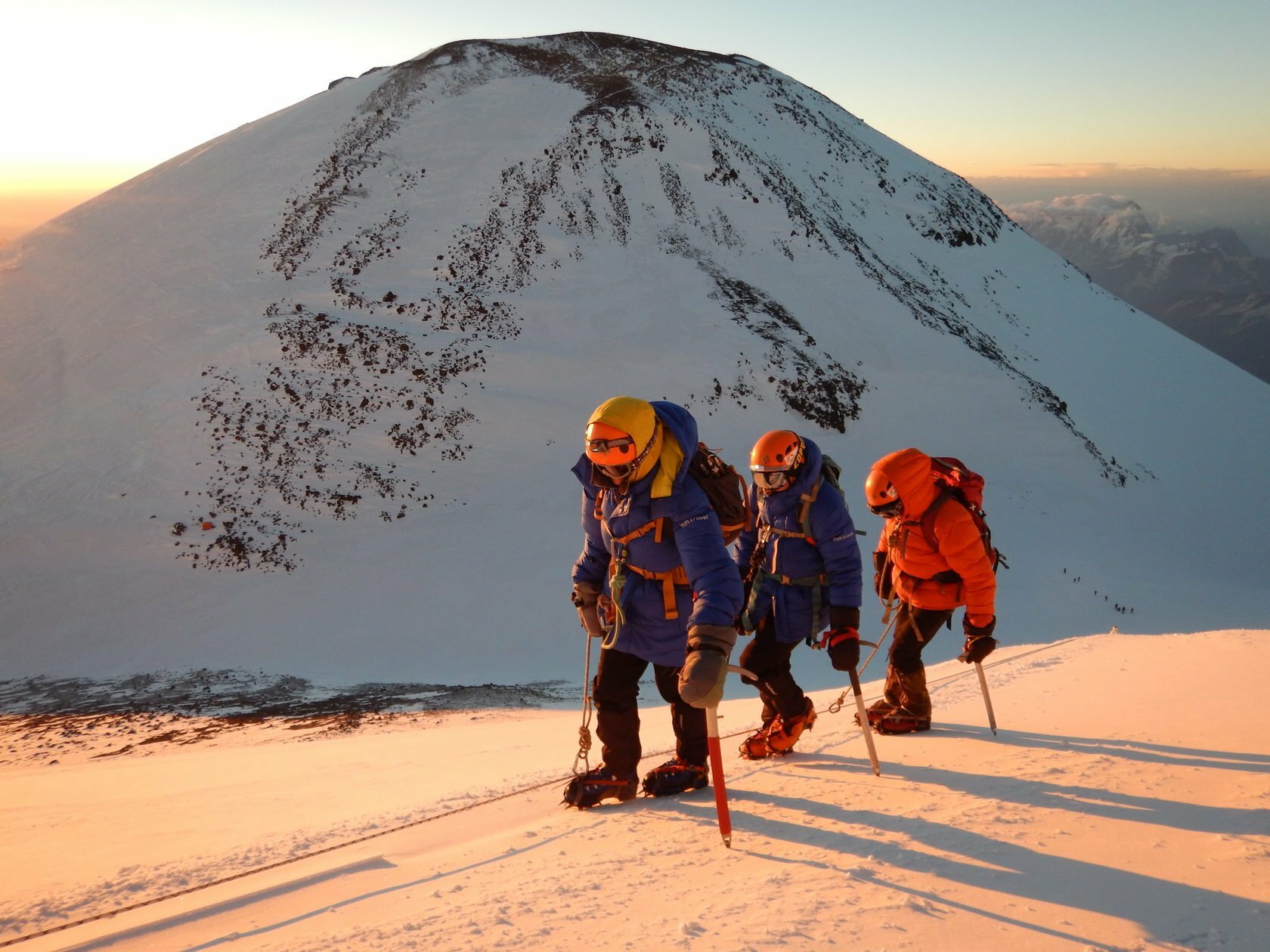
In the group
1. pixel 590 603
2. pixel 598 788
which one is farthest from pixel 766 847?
pixel 590 603

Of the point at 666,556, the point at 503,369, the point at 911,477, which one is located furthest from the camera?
the point at 503,369

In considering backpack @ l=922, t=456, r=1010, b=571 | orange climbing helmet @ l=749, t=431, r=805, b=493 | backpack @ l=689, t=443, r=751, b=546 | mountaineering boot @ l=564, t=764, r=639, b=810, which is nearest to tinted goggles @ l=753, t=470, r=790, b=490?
orange climbing helmet @ l=749, t=431, r=805, b=493

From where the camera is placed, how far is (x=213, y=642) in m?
19.6

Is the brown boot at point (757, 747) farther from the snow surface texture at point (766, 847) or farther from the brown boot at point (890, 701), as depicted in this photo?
the brown boot at point (890, 701)

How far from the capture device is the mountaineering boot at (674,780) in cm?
573

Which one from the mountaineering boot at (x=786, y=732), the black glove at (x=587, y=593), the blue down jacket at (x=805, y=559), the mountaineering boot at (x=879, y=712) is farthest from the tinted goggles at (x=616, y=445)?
the mountaineering boot at (x=879, y=712)

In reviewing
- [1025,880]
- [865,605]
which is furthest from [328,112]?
[1025,880]

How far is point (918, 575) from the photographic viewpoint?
6.74 metres

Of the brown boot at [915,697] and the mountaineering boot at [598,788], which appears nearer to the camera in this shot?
the mountaineering boot at [598,788]

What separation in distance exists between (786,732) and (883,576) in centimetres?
184

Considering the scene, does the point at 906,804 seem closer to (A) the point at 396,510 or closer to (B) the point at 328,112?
(A) the point at 396,510

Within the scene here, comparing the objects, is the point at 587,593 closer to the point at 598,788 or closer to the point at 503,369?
the point at 598,788

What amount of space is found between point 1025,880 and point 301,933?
327cm

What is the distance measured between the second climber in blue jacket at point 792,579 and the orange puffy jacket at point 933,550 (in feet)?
1.68
